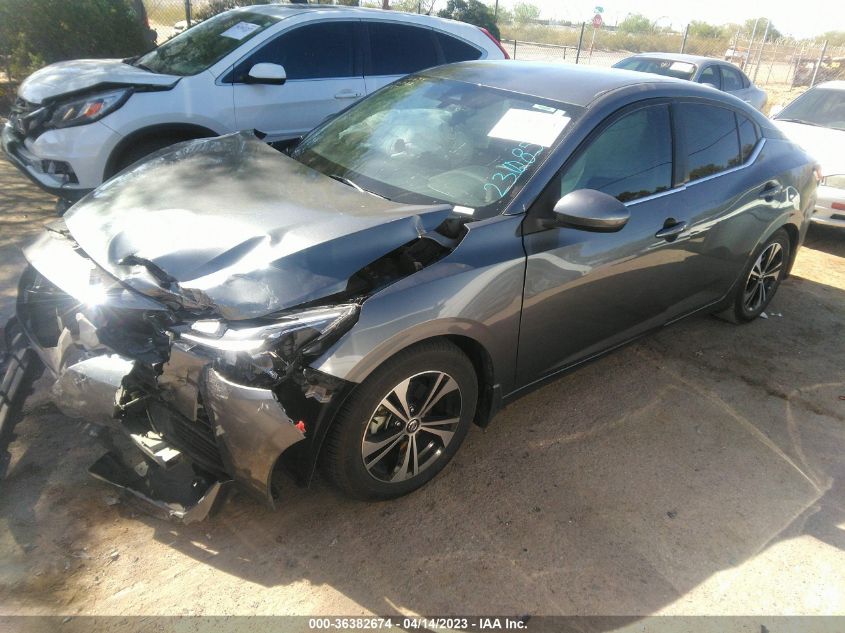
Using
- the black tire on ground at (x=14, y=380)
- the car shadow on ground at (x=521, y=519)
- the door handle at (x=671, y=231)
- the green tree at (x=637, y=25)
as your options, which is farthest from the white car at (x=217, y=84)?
the green tree at (x=637, y=25)

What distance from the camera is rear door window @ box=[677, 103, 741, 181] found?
366 cm

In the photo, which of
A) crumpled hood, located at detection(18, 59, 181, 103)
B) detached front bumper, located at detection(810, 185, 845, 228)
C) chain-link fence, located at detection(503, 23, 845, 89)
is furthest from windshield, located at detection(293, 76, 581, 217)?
chain-link fence, located at detection(503, 23, 845, 89)

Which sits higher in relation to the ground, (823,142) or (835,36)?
(823,142)

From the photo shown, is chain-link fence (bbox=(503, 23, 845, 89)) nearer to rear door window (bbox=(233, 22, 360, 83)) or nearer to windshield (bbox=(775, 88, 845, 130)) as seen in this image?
windshield (bbox=(775, 88, 845, 130))

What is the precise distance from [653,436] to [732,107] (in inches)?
86.7

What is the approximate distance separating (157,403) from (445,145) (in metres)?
1.88

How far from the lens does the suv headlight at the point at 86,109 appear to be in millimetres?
4949

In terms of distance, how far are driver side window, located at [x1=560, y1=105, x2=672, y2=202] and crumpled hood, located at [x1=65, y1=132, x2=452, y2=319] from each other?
79 centimetres

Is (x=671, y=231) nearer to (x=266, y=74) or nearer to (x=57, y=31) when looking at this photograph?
(x=266, y=74)

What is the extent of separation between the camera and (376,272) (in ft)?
8.46

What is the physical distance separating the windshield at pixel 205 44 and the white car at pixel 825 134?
4.97m

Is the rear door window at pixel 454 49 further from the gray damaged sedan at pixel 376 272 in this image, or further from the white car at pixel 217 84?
the gray damaged sedan at pixel 376 272

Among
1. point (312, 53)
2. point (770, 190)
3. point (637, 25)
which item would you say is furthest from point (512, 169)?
point (637, 25)

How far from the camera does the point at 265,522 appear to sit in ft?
8.86
